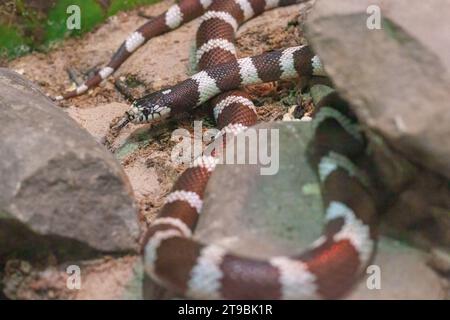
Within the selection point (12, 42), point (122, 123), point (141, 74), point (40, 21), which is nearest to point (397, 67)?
point (122, 123)

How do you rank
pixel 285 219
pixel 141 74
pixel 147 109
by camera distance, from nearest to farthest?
pixel 285 219 → pixel 147 109 → pixel 141 74

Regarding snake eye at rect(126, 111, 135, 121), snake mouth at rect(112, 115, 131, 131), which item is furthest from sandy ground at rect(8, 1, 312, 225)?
snake eye at rect(126, 111, 135, 121)

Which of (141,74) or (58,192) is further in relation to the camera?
(141,74)

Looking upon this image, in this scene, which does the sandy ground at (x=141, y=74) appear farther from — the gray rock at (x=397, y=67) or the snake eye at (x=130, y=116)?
the gray rock at (x=397, y=67)

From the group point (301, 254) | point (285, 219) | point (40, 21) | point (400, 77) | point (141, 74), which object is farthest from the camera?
point (40, 21)

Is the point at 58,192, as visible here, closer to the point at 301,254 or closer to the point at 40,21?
the point at 301,254

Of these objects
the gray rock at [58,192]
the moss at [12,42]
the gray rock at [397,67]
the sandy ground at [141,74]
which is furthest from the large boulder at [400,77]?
the moss at [12,42]
